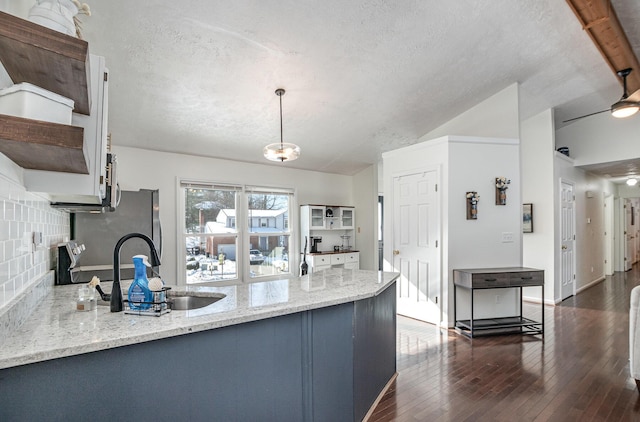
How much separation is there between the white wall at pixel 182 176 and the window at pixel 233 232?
147 millimetres

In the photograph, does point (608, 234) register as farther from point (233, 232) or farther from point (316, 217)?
point (233, 232)

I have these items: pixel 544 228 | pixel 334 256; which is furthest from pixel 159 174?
pixel 544 228

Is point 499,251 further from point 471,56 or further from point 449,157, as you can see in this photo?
point 471,56

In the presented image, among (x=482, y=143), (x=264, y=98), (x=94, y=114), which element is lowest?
(x=94, y=114)

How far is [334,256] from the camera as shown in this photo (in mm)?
6363

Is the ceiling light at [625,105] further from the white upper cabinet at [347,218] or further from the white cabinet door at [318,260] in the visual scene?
the white cabinet door at [318,260]

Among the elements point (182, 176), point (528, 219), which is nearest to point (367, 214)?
point (528, 219)

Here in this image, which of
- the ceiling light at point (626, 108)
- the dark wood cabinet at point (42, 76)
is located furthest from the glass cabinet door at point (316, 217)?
the dark wood cabinet at point (42, 76)

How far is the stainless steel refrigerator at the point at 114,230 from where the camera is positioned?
3.21 meters

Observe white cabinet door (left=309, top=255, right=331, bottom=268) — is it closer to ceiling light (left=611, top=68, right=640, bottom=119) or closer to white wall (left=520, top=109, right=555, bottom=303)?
white wall (left=520, top=109, right=555, bottom=303)

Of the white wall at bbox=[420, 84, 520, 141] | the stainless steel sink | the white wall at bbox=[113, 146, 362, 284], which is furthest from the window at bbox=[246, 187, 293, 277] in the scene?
the stainless steel sink

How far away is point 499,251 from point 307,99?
3.09 m

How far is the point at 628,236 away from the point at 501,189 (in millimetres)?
8226

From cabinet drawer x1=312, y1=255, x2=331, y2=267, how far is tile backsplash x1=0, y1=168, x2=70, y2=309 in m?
4.34
